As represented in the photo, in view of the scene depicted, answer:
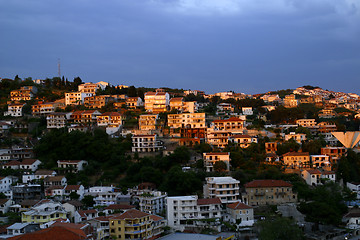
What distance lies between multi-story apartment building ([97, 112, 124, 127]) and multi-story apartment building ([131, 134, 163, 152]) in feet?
16.8

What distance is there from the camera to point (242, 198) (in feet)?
98.2

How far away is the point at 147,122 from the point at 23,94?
66.1 feet

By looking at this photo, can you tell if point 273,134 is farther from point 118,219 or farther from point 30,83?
point 30,83

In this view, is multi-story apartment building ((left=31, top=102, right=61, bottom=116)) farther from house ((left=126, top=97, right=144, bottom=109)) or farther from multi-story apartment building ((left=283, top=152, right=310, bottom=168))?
multi-story apartment building ((left=283, top=152, right=310, bottom=168))

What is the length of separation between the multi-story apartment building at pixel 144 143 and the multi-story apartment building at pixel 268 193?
433 inches

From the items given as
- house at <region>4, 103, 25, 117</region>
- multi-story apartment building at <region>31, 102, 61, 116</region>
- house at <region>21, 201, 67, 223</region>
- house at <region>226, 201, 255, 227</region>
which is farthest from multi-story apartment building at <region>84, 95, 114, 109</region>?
house at <region>226, 201, 255, 227</region>

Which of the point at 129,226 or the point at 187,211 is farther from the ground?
the point at 187,211

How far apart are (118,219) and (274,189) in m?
11.5

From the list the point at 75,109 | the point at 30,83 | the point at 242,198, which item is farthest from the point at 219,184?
the point at 30,83

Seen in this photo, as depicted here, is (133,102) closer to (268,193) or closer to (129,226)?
(268,193)

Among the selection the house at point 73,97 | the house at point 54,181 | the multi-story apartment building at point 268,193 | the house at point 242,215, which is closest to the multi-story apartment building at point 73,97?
the house at point 73,97

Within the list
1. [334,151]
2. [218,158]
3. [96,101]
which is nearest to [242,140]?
[218,158]

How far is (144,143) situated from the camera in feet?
124

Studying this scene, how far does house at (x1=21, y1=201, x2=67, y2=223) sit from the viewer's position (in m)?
26.0
